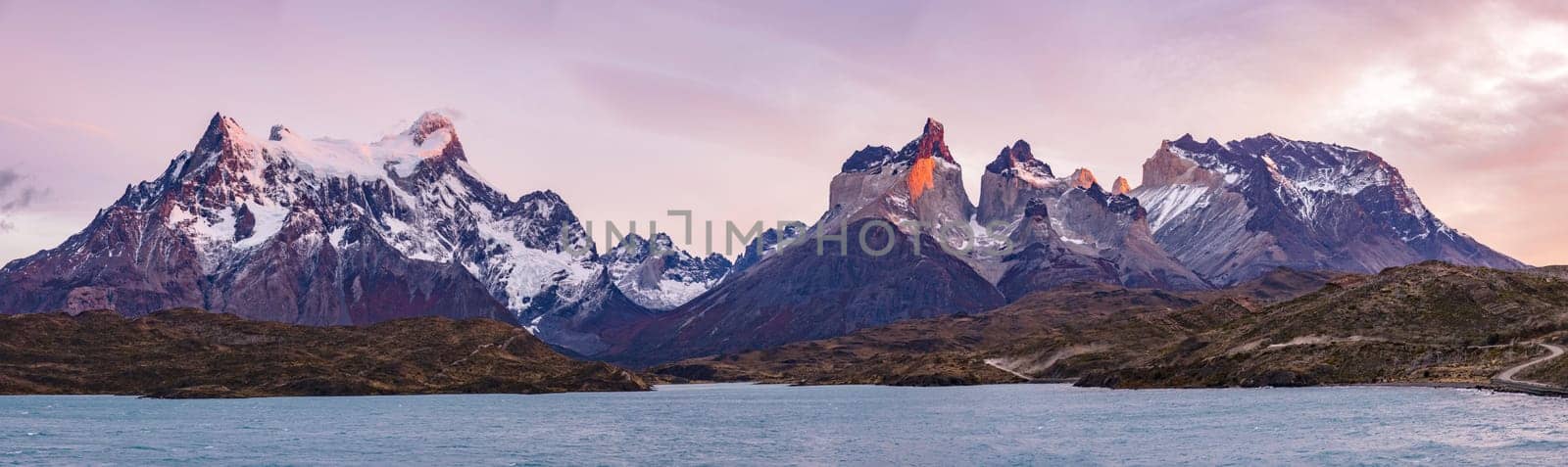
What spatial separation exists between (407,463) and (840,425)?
74.2 m

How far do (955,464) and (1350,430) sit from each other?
49.0 meters

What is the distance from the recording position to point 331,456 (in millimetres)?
147875

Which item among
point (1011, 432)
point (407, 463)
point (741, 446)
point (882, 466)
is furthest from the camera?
point (1011, 432)

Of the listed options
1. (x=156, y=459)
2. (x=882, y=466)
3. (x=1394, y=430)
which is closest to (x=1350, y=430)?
(x=1394, y=430)

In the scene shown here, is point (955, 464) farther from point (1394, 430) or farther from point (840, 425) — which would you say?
point (840, 425)

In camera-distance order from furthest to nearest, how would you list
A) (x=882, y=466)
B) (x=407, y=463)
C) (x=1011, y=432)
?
(x=1011, y=432) < (x=407, y=463) < (x=882, y=466)

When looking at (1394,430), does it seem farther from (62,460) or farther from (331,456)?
(62,460)

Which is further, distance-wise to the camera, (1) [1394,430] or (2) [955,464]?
(1) [1394,430]

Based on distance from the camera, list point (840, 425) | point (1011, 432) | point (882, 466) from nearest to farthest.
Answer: point (882, 466) → point (1011, 432) → point (840, 425)

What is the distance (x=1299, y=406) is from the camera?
19400 cm

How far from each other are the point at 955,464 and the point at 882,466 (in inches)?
283

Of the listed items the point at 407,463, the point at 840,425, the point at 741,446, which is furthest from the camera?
the point at 840,425

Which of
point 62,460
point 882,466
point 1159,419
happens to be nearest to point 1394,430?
point 1159,419

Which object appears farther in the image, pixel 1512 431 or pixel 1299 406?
pixel 1299 406
